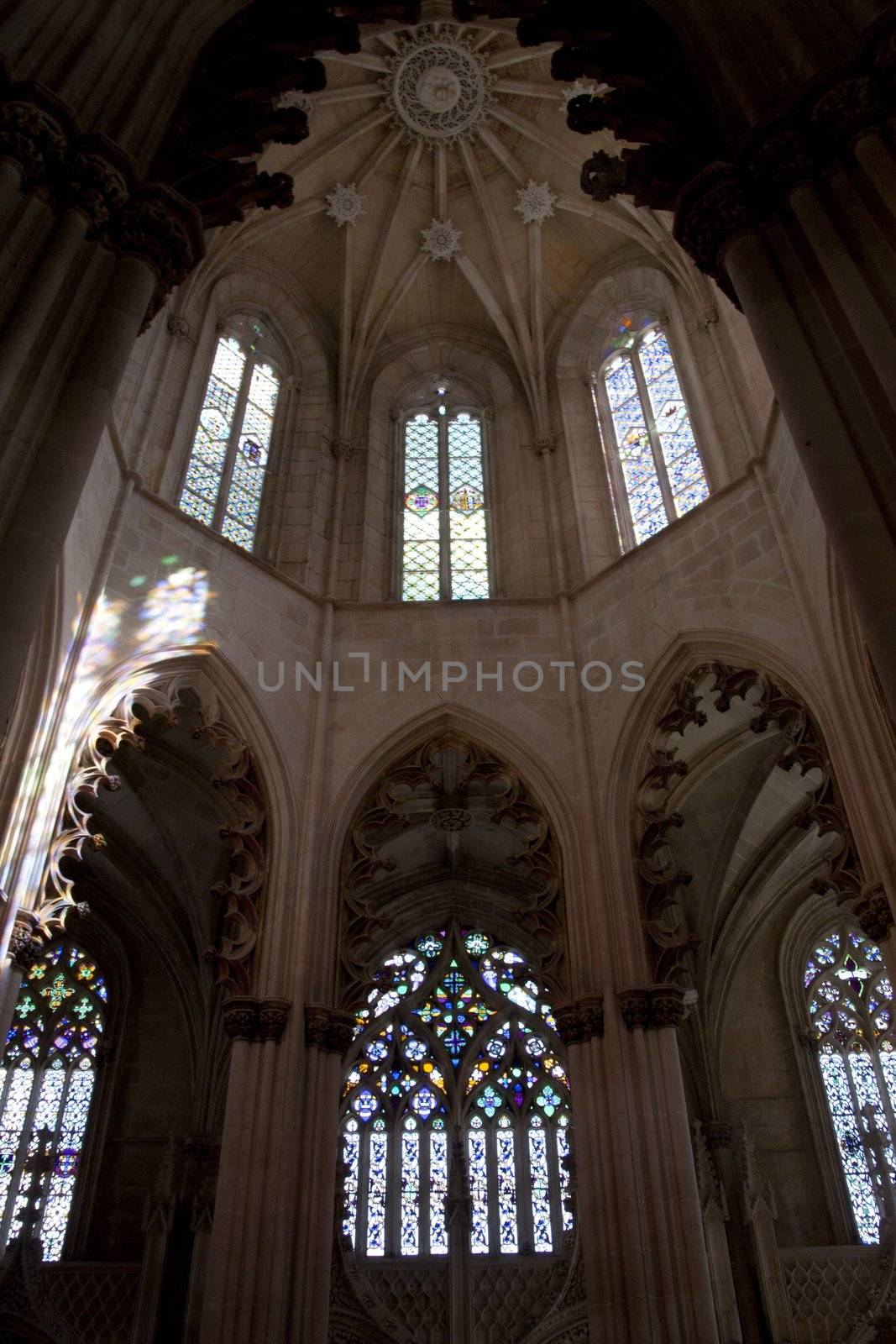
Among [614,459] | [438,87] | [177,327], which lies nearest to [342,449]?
[177,327]

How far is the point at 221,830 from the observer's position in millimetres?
10539

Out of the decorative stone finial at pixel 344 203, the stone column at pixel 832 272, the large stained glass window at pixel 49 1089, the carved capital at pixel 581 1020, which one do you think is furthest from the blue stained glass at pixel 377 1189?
the decorative stone finial at pixel 344 203

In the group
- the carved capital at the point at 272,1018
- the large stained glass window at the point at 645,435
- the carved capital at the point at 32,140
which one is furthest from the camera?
the large stained glass window at the point at 645,435

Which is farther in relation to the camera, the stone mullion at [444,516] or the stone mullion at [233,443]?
the stone mullion at [444,516]

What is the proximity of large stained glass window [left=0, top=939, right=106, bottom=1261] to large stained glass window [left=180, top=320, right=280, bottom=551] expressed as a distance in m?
6.50

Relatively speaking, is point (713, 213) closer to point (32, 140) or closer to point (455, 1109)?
point (32, 140)

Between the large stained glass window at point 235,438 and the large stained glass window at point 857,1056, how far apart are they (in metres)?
10.1

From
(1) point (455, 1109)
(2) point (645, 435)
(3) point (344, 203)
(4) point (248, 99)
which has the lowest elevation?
(1) point (455, 1109)

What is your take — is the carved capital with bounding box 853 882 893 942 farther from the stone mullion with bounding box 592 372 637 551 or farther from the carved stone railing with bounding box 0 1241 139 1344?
the carved stone railing with bounding box 0 1241 139 1344

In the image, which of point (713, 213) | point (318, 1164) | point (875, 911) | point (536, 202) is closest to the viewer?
point (713, 213)

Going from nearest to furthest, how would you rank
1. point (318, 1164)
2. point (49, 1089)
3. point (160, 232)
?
point (160, 232)
point (318, 1164)
point (49, 1089)

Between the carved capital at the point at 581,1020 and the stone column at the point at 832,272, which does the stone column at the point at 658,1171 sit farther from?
the stone column at the point at 832,272

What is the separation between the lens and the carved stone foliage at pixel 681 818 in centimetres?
881

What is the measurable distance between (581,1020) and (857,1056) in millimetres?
7571
